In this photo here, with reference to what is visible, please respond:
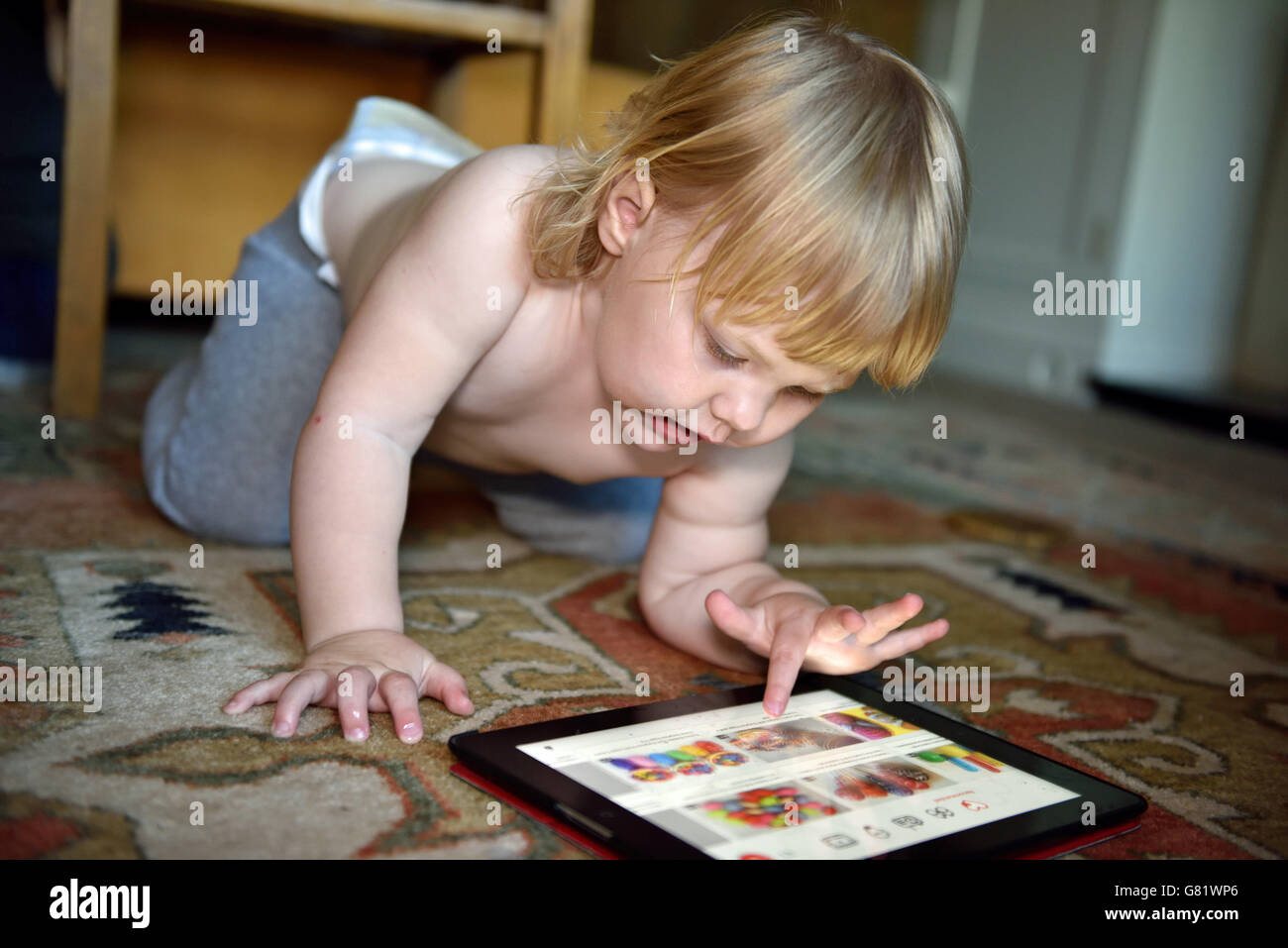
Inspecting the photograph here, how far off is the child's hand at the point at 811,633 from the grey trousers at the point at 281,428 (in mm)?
298

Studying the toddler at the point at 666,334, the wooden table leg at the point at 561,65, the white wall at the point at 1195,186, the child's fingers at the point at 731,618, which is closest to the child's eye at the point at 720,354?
the toddler at the point at 666,334

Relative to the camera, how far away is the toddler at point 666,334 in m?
0.64

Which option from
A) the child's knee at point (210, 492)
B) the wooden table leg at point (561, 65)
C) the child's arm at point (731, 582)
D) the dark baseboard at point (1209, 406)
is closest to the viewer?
the child's arm at point (731, 582)

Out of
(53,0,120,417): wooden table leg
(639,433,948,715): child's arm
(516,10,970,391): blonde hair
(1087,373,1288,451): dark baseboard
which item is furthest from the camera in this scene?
(1087,373,1288,451): dark baseboard

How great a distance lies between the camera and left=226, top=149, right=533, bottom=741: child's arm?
2.34 ft

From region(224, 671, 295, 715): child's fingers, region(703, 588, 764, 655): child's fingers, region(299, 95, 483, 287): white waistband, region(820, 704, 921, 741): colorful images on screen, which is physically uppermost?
region(299, 95, 483, 287): white waistband

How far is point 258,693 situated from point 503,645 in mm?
191

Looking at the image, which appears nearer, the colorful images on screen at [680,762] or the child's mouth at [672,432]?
the colorful images on screen at [680,762]

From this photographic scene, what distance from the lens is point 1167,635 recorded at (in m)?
0.99

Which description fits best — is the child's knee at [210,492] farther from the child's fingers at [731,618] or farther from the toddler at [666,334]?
the child's fingers at [731,618]

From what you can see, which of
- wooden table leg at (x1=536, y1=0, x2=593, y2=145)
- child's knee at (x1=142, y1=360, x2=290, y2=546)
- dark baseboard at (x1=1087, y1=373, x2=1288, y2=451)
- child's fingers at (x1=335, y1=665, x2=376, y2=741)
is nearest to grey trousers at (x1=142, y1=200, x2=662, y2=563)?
child's knee at (x1=142, y1=360, x2=290, y2=546)

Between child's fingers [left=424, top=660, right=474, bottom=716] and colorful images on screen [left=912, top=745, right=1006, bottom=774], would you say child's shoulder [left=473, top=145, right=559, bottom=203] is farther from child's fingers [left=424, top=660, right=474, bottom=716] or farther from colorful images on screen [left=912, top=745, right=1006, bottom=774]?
colorful images on screen [left=912, top=745, right=1006, bottom=774]

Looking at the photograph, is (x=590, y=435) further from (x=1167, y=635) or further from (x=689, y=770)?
(x=1167, y=635)

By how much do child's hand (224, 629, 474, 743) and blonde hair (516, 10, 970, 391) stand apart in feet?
0.83
